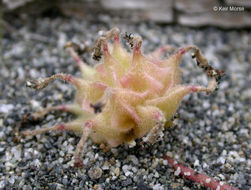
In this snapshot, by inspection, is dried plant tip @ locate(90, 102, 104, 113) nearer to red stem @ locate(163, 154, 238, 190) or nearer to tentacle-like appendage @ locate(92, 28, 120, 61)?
tentacle-like appendage @ locate(92, 28, 120, 61)

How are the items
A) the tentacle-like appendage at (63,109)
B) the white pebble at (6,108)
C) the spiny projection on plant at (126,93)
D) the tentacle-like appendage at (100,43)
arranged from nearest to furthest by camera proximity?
1. the spiny projection on plant at (126,93)
2. the tentacle-like appendage at (100,43)
3. the tentacle-like appendage at (63,109)
4. the white pebble at (6,108)

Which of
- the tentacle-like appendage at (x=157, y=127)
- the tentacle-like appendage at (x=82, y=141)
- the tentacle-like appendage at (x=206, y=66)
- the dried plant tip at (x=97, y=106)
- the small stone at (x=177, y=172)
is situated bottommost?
the small stone at (x=177, y=172)

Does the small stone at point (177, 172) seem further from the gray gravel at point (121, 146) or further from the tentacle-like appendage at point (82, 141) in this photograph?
the tentacle-like appendage at point (82, 141)

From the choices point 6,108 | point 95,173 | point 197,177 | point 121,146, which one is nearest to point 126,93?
point 121,146

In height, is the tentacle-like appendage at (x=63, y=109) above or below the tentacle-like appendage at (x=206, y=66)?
below

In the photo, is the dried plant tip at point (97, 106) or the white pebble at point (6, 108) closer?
the dried plant tip at point (97, 106)

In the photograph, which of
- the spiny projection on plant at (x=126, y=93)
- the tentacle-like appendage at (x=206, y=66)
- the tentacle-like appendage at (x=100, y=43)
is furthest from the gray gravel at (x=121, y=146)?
the tentacle-like appendage at (x=100, y=43)

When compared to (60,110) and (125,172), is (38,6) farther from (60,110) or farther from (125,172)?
(125,172)
